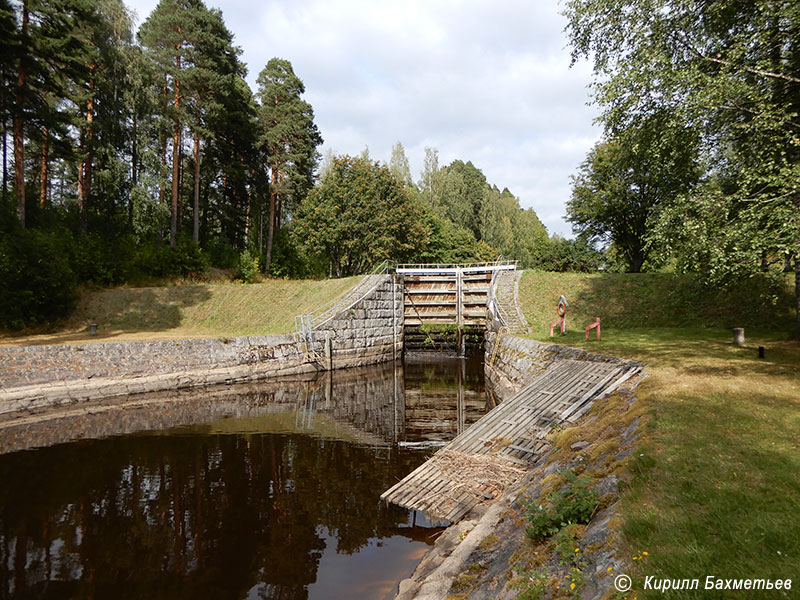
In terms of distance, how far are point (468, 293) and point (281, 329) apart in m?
12.1

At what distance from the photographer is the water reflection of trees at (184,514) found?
620 centimetres

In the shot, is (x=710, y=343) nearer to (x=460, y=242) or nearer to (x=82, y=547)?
(x=82, y=547)

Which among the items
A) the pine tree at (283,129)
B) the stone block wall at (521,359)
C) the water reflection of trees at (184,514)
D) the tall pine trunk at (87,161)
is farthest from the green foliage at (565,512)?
Result: the pine tree at (283,129)

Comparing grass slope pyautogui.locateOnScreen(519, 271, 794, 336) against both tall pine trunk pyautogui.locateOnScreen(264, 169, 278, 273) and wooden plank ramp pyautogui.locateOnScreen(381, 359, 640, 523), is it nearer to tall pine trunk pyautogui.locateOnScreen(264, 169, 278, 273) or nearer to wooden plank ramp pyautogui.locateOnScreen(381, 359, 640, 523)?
wooden plank ramp pyautogui.locateOnScreen(381, 359, 640, 523)

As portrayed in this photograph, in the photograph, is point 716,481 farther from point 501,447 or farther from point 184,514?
point 184,514

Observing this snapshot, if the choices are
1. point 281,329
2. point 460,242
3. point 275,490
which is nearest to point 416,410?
point 275,490

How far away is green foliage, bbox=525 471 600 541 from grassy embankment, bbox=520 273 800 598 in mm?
398

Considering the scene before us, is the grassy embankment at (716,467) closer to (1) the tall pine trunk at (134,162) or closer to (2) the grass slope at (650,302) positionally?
(2) the grass slope at (650,302)

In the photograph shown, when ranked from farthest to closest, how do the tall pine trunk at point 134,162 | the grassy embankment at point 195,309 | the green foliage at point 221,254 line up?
the green foliage at point 221,254
the tall pine trunk at point 134,162
the grassy embankment at point 195,309

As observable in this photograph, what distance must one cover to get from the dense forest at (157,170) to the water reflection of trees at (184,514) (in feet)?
51.2

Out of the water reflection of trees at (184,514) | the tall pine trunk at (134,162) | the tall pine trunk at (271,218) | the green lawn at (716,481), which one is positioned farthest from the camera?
the tall pine trunk at (271,218)

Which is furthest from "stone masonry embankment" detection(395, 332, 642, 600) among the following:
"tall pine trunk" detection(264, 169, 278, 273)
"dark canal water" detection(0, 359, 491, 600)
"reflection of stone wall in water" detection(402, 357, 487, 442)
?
"tall pine trunk" detection(264, 169, 278, 273)

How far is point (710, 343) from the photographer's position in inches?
533

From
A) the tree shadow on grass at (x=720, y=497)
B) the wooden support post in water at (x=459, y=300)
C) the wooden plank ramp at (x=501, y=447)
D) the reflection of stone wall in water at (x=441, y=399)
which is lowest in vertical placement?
the reflection of stone wall in water at (x=441, y=399)
